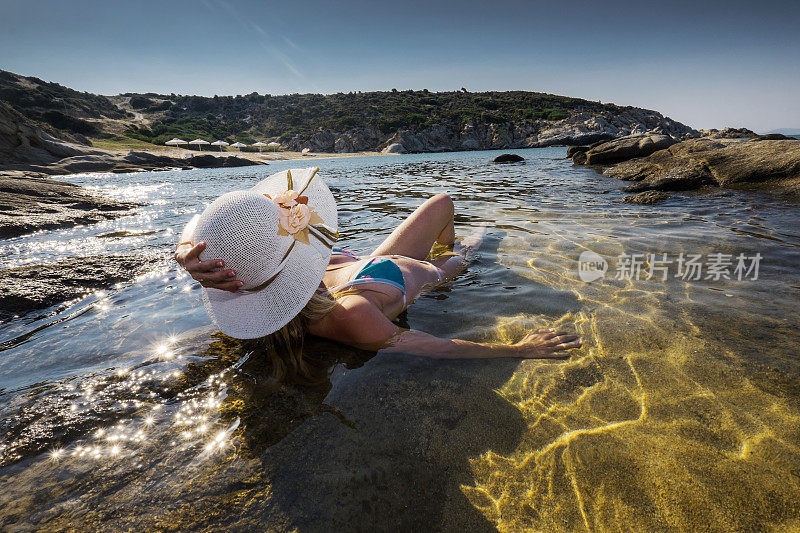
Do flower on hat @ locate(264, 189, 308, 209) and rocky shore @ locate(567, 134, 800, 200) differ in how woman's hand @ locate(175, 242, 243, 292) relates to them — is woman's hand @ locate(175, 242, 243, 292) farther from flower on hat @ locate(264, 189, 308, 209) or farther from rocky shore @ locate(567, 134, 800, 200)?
rocky shore @ locate(567, 134, 800, 200)

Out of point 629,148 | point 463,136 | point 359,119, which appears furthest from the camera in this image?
point 359,119

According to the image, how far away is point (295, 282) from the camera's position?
76.9 inches

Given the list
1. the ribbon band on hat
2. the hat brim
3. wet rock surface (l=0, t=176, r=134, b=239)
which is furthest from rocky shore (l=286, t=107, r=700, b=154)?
the hat brim

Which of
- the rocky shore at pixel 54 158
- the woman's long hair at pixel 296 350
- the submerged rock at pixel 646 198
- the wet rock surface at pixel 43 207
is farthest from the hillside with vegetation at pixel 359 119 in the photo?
the submerged rock at pixel 646 198

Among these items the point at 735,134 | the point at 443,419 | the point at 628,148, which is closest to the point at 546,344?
the point at 443,419

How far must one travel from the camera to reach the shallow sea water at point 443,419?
1.45m

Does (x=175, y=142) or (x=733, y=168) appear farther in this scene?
(x=175, y=142)

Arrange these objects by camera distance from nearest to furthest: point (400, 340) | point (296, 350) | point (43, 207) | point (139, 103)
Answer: point (296, 350), point (400, 340), point (43, 207), point (139, 103)

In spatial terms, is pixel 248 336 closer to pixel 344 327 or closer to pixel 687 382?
pixel 344 327

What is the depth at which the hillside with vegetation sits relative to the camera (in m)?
51.1

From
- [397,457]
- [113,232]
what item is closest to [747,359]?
[397,457]

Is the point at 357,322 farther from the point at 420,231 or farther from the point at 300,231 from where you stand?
the point at 420,231

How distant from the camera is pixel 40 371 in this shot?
2332mm

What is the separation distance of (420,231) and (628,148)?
46.4 ft
